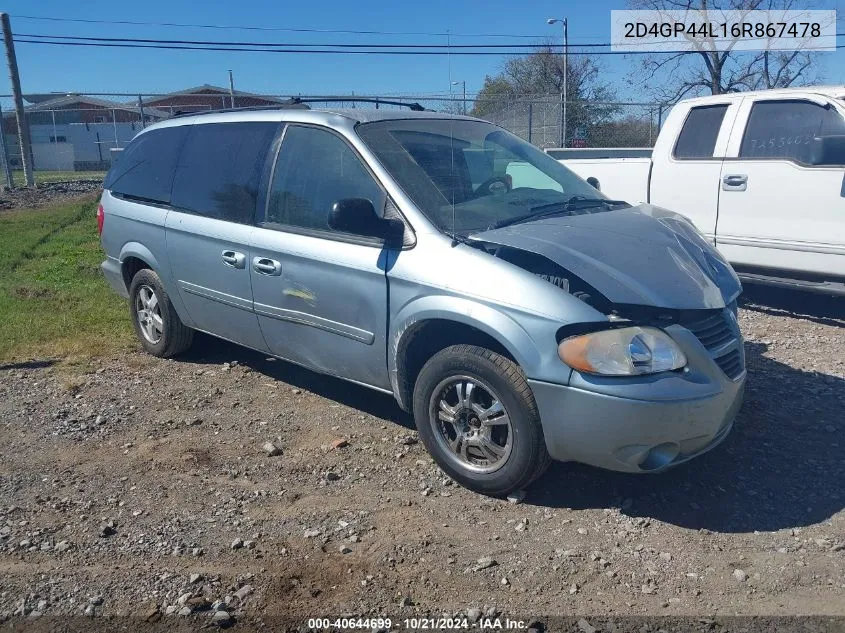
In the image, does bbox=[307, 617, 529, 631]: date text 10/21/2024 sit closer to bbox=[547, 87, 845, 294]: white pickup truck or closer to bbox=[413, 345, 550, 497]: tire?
bbox=[413, 345, 550, 497]: tire

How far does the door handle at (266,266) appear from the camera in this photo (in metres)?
4.56

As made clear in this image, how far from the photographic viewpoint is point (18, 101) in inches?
880

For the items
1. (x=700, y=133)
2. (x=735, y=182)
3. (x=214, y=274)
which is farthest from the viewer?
(x=700, y=133)

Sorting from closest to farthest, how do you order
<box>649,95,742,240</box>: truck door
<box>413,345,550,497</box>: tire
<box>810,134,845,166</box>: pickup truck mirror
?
<box>413,345,550,497</box>: tire
<box>810,134,845,166</box>: pickup truck mirror
<box>649,95,742,240</box>: truck door

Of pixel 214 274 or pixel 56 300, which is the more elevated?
pixel 214 274

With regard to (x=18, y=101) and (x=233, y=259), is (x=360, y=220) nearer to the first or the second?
(x=233, y=259)

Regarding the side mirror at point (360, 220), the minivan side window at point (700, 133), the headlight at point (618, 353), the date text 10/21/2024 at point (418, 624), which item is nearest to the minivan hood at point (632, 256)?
the headlight at point (618, 353)

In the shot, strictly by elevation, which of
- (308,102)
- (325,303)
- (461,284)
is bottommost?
(325,303)

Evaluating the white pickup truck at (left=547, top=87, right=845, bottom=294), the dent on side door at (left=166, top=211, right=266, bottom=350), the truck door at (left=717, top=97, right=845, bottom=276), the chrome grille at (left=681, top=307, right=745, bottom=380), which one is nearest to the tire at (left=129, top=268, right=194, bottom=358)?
the dent on side door at (left=166, top=211, right=266, bottom=350)

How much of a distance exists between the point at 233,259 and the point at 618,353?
101 inches

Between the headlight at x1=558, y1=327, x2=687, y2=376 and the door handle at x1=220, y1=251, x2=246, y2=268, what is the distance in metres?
2.26

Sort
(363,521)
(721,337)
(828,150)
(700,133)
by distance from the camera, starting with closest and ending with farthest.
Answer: (363,521) < (721,337) < (828,150) < (700,133)

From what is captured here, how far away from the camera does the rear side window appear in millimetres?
5645

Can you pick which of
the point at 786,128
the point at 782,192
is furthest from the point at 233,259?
the point at 786,128
